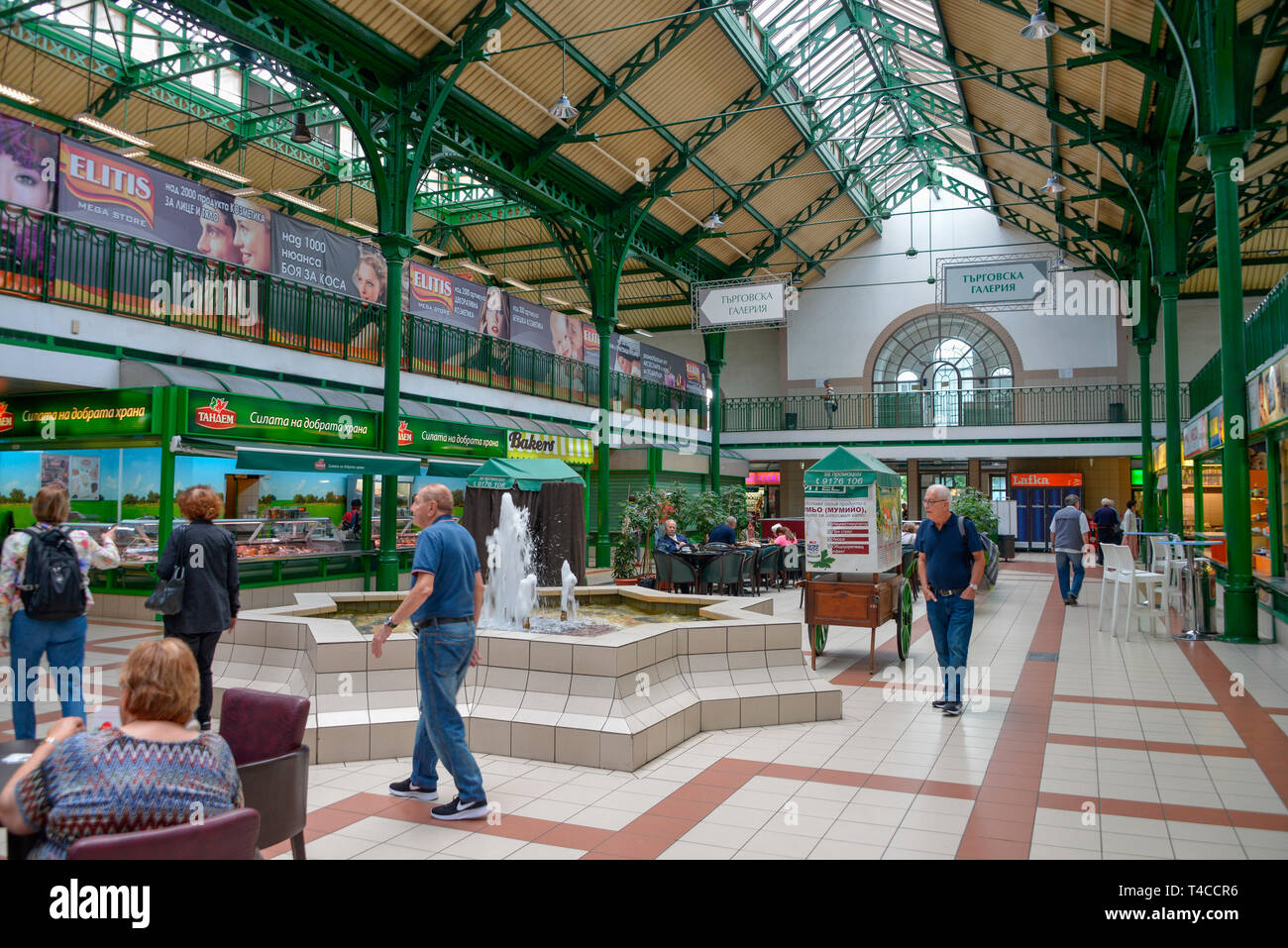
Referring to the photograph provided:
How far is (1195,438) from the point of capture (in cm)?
1544

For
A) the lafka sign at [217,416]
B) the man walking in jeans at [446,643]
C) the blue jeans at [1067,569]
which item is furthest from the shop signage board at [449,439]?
the man walking in jeans at [446,643]

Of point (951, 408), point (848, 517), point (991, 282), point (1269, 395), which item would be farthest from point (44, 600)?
point (951, 408)

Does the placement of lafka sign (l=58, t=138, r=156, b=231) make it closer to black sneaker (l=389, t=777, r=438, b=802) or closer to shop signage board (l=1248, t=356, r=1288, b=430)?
black sneaker (l=389, t=777, r=438, b=802)

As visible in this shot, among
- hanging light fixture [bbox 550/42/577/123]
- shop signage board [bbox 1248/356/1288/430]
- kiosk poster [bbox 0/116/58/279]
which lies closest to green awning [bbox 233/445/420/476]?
kiosk poster [bbox 0/116/58/279]

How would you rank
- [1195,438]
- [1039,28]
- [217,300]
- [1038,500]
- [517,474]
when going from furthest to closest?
1. [1038,500]
2. [1195,438]
3. [217,300]
4. [1039,28]
5. [517,474]

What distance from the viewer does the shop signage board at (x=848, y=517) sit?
319 inches

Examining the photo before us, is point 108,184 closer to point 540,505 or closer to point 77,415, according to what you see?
point 77,415

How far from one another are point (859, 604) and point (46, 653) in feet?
20.2

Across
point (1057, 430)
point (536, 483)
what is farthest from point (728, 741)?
point (1057, 430)

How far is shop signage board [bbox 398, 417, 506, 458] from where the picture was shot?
46.8 ft

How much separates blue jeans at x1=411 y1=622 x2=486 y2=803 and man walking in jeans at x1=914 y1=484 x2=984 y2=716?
11.4ft

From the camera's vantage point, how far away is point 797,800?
4418 millimetres

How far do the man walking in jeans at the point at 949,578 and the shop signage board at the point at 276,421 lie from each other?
8691 mm

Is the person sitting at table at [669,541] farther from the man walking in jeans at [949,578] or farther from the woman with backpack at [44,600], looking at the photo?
the woman with backpack at [44,600]
